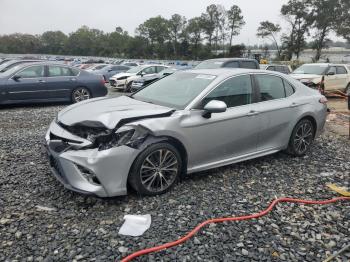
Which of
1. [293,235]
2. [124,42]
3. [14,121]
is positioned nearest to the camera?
[293,235]

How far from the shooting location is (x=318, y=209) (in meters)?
3.96

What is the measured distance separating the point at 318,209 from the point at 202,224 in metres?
1.52

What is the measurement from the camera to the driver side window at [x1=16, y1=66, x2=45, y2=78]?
10.1 meters

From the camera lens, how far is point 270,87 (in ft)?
17.2

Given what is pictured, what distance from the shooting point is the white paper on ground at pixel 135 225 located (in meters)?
3.28

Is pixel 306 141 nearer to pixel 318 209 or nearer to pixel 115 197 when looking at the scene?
pixel 318 209

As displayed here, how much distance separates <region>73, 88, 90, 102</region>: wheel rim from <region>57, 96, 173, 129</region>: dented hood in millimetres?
6693

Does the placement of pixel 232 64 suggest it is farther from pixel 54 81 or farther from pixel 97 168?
pixel 97 168

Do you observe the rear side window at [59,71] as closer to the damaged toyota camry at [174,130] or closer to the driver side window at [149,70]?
the damaged toyota camry at [174,130]

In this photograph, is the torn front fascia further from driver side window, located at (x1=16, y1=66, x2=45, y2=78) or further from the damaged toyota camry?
driver side window, located at (x1=16, y1=66, x2=45, y2=78)

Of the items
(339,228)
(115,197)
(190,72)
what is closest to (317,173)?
(339,228)

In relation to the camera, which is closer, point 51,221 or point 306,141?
point 51,221

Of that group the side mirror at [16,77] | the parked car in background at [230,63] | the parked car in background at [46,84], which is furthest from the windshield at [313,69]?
the side mirror at [16,77]

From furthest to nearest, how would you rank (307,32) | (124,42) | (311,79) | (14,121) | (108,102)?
(124,42)
(307,32)
(311,79)
(14,121)
(108,102)
